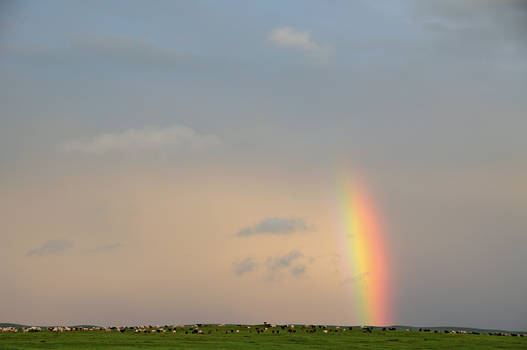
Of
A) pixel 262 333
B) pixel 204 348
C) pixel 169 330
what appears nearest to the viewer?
pixel 204 348

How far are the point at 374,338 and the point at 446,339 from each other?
8.44 m

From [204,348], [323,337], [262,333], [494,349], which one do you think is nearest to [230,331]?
[262,333]

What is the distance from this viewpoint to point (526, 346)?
64.6m

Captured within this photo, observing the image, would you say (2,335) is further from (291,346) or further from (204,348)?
(291,346)

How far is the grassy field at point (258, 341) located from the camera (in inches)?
2167

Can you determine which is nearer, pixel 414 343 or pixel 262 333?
pixel 414 343

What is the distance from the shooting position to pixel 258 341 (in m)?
61.4

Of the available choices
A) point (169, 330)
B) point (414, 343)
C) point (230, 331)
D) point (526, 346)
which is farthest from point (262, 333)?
point (526, 346)

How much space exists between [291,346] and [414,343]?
15540 mm

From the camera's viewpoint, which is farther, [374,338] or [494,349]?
[374,338]

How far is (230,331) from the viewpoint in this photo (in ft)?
250

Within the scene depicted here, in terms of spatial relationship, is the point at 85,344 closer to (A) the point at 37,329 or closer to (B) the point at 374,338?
(A) the point at 37,329

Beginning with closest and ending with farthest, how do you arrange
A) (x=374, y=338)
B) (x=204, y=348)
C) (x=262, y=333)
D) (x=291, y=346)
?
(x=204, y=348)
(x=291, y=346)
(x=374, y=338)
(x=262, y=333)

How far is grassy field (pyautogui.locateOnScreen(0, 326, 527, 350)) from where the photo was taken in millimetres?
55037
